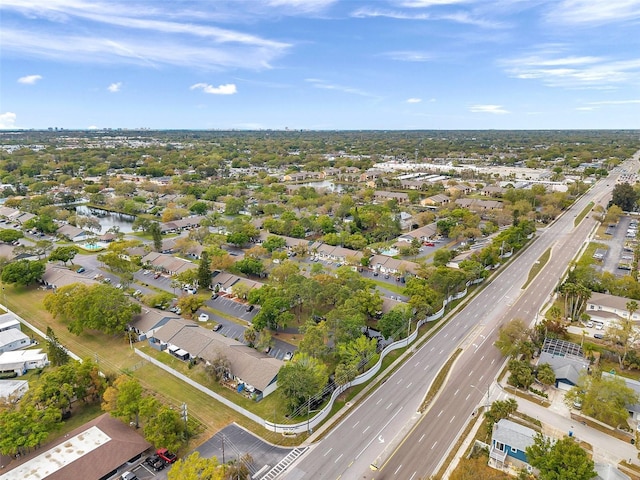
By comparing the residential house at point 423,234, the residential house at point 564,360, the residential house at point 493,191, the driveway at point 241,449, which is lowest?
the driveway at point 241,449

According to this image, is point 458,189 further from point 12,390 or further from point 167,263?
point 12,390

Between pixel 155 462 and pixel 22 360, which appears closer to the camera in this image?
pixel 155 462

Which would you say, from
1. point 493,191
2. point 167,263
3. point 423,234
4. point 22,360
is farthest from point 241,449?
point 493,191

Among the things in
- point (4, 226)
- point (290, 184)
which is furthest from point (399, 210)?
point (4, 226)

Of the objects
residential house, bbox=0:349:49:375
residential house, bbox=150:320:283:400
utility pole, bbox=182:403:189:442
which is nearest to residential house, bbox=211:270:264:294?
residential house, bbox=150:320:283:400

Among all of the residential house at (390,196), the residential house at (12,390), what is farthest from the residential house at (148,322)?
the residential house at (390,196)

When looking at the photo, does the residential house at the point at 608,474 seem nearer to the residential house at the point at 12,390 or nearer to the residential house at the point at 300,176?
the residential house at the point at 12,390

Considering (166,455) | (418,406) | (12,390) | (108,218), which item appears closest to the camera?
(166,455)
